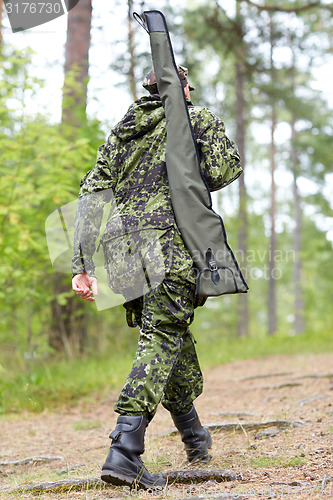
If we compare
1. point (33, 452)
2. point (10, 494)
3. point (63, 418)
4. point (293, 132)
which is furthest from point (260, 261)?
point (10, 494)

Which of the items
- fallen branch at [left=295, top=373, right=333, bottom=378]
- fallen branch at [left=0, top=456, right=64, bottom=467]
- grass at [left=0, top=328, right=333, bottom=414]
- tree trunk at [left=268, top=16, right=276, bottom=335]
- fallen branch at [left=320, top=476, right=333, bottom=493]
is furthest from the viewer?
tree trunk at [left=268, top=16, right=276, bottom=335]

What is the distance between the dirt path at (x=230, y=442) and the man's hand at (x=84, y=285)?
2.95 feet

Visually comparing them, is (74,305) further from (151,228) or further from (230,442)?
(151,228)

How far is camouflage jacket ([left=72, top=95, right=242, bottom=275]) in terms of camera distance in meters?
2.44

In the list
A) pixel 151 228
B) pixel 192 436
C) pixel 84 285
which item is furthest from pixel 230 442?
→ pixel 151 228

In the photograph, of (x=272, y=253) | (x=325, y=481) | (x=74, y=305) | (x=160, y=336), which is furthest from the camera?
(x=272, y=253)

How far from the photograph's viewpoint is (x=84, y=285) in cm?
247

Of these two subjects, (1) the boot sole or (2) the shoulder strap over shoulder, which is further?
(2) the shoulder strap over shoulder

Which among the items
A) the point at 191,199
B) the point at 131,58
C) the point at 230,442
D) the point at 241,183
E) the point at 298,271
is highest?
the point at 131,58

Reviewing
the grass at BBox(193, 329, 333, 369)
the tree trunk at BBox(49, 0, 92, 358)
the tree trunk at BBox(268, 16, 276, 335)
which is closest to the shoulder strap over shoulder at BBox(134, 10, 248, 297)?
the tree trunk at BBox(49, 0, 92, 358)

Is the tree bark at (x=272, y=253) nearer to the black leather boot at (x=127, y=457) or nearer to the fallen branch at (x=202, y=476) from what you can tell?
the fallen branch at (x=202, y=476)

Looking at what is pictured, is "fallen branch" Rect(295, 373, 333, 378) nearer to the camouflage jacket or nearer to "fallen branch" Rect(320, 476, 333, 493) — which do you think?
"fallen branch" Rect(320, 476, 333, 493)

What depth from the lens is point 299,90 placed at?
58.3 feet

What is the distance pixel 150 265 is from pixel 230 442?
1.53 m
